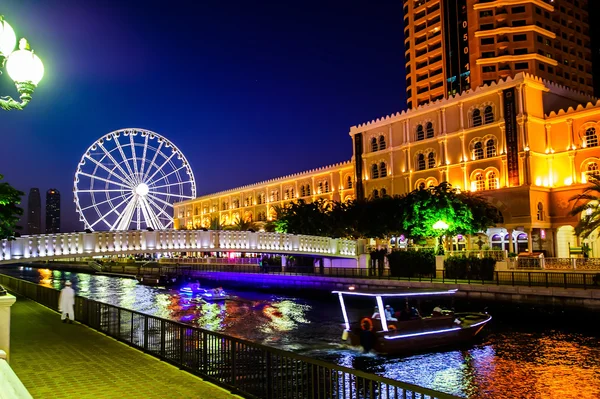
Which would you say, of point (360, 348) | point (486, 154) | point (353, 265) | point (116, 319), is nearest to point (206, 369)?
point (116, 319)

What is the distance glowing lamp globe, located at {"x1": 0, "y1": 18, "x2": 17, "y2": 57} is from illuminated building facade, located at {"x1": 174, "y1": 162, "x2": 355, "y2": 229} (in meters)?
80.8

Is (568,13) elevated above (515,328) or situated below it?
above

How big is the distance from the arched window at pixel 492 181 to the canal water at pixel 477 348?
1070 inches

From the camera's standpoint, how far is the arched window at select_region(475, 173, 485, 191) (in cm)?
6525

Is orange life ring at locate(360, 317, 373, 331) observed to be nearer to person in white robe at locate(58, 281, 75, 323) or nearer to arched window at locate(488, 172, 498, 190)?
person in white robe at locate(58, 281, 75, 323)

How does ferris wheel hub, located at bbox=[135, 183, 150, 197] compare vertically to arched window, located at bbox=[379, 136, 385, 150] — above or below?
below

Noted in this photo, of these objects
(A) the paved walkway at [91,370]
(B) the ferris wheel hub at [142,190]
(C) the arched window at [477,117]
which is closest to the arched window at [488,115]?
(C) the arched window at [477,117]

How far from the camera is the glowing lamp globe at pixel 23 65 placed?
10.4 m

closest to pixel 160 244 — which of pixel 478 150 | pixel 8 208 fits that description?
pixel 8 208

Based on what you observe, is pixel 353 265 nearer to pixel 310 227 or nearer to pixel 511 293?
pixel 310 227

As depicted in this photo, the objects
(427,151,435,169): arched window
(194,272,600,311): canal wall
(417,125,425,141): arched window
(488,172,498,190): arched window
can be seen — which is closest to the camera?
(194,272,600,311): canal wall

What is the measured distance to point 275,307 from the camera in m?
44.0

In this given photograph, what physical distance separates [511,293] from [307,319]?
1330 cm

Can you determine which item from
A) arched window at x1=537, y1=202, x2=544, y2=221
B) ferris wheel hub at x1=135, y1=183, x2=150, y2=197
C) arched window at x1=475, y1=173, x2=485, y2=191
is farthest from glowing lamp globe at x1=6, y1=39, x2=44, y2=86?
arched window at x1=475, y1=173, x2=485, y2=191
